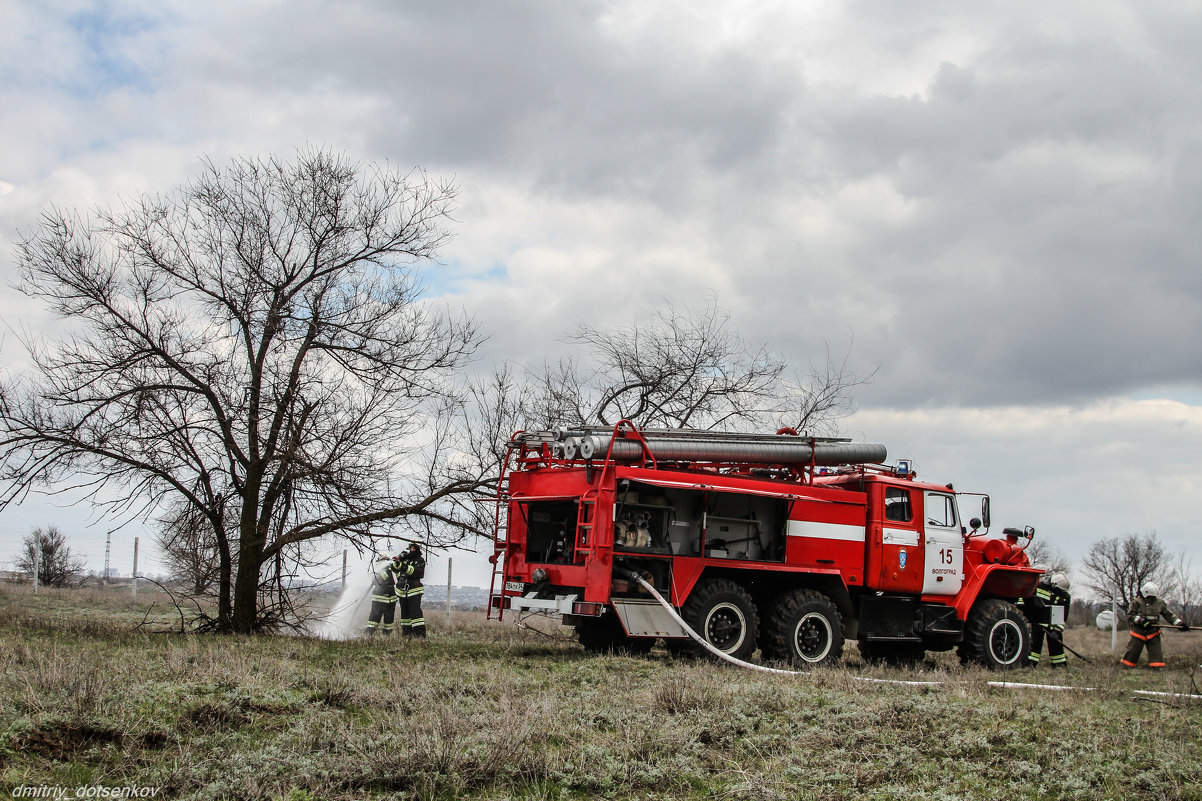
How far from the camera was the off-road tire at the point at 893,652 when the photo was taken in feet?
45.2

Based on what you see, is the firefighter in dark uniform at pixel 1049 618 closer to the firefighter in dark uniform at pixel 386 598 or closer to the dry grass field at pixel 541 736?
the dry grass field at pixel 541 736

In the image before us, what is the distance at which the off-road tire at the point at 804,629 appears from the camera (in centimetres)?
1166

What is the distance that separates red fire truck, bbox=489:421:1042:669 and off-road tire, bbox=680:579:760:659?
18 millimetres

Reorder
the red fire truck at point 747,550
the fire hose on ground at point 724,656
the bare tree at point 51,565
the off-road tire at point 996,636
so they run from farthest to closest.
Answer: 1. the bare tree at point 51,565
2. the off-road tire at point 996,636
3. the red fire truck at point 747,550
4. the fire hose on ground at point 724,656

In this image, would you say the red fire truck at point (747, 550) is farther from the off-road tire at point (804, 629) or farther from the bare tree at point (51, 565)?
the bare tree at point (51, 565)

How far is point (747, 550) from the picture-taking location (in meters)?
12.3

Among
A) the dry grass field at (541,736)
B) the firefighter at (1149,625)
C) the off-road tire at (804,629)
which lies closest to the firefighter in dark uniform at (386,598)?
the off-road tire at (804,629)

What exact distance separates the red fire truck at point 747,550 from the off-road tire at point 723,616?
2 centimetres

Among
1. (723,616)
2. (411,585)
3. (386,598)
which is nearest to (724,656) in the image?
(723,616)

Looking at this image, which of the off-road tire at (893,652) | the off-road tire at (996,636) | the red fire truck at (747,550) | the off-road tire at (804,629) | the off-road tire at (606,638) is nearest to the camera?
the red fire truck at (747,550)

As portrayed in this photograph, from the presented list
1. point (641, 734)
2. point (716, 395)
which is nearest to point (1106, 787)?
point (641, 734)

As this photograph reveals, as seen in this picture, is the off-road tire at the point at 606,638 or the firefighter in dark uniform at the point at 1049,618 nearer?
the off-road tire at the point at 606,638

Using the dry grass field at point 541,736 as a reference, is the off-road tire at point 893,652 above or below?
below

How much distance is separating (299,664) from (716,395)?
33.0ft
